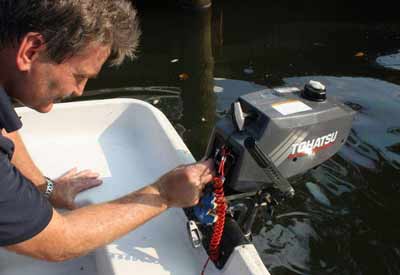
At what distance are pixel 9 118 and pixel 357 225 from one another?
1.87 m

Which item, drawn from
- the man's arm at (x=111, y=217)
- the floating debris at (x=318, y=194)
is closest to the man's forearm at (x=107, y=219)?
the man's arm at (x=111, y=217)

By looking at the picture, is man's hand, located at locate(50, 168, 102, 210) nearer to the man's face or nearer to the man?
the man

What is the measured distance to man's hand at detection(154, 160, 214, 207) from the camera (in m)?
1.40

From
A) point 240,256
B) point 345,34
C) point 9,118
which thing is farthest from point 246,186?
point 345,34

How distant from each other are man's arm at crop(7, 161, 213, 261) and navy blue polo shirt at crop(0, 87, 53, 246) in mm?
42

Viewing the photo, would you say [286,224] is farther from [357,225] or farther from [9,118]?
[9,118]

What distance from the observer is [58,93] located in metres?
1.23

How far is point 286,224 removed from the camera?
2.44 m

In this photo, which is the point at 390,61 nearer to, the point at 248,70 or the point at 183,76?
the point at 248,70

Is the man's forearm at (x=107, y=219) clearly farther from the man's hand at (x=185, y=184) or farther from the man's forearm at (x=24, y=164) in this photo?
the man's forearm at (x=24, y=164)

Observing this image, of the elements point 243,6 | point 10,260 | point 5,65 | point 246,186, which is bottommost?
point 243,6

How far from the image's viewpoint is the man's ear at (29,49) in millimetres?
1014

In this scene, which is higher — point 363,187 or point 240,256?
point 240,256

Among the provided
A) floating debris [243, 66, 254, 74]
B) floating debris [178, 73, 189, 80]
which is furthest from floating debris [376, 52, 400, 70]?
floating debris [178, 73, 189, 80]
